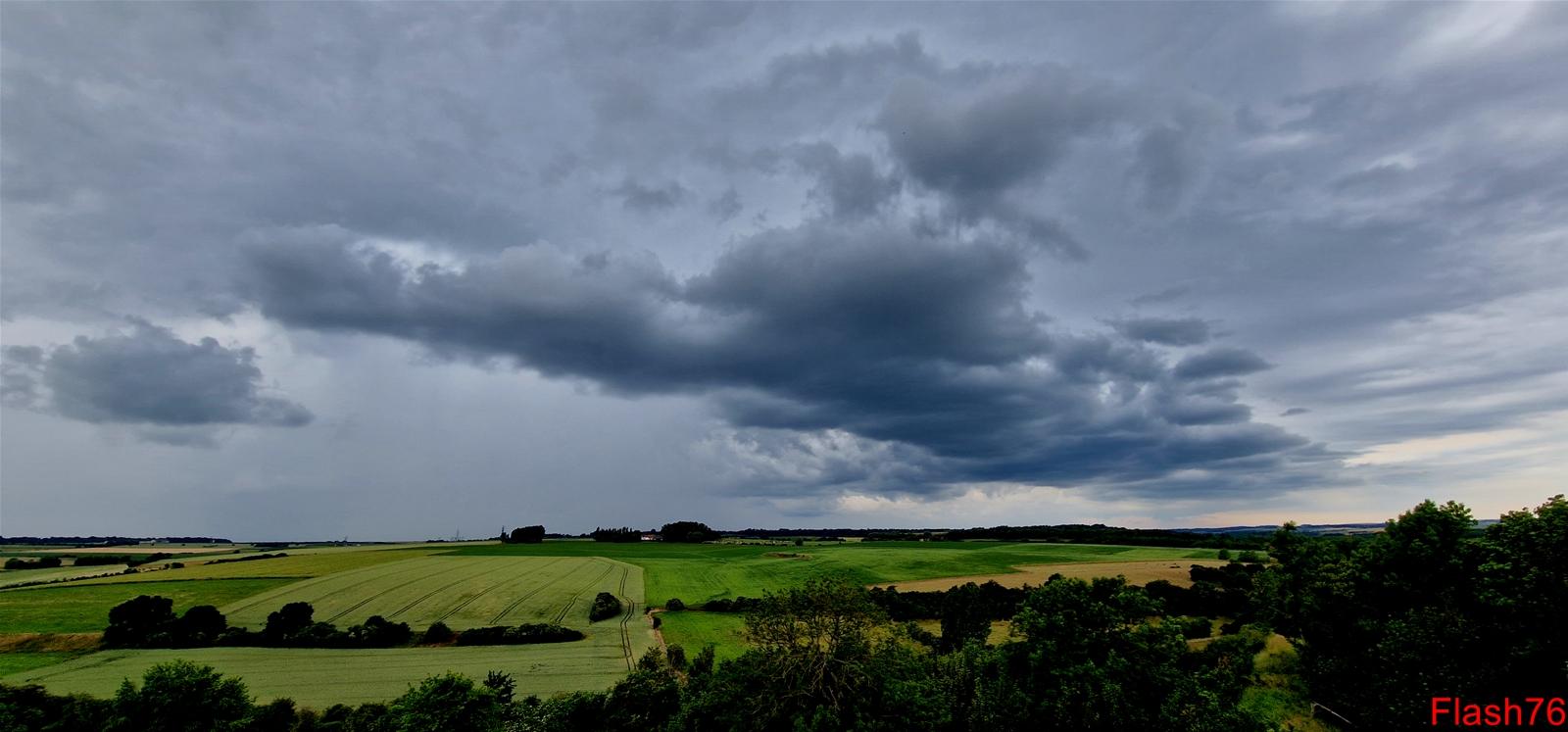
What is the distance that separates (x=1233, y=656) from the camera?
46562mm

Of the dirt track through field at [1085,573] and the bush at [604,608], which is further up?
the bush at [604,608]

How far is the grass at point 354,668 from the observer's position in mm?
51750

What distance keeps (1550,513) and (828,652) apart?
1457 inches

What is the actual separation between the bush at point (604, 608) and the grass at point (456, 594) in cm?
164

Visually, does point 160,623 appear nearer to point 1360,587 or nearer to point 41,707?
point 41,707

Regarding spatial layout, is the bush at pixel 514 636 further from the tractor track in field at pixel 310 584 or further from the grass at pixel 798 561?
the tractor track in field at pixel 310 584

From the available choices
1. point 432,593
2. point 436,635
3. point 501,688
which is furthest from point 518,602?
point 501,688

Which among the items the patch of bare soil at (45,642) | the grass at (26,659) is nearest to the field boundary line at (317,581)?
the patch of bare soil at (45,642)

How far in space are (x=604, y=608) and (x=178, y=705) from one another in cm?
4821

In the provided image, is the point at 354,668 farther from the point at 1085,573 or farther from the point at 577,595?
the point at 1085,573

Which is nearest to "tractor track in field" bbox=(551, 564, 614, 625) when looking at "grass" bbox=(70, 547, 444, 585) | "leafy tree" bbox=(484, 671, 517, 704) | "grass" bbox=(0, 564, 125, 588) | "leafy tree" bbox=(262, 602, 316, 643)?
"leafy tree" bbox=(262, 602, 316, 643)

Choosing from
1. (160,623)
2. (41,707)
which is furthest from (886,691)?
(160,623)

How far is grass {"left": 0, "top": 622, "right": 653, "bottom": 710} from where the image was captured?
2037 inches

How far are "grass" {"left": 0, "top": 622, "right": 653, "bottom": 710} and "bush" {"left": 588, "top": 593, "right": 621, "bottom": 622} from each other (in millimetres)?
13338
